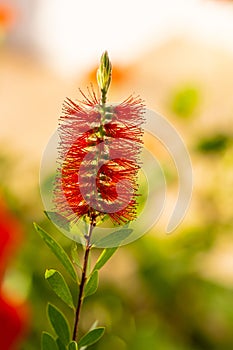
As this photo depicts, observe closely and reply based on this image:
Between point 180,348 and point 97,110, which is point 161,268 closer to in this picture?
point 180,348

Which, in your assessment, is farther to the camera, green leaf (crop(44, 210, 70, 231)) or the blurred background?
the blurred background

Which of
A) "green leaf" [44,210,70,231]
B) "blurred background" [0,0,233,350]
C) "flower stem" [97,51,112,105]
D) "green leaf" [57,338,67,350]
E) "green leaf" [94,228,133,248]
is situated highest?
"blurred background" [0,0,233,350]

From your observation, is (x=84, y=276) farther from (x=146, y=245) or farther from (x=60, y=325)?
(x=146, y=245)

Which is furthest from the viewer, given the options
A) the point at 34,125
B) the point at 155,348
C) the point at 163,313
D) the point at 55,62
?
the point at 55,62

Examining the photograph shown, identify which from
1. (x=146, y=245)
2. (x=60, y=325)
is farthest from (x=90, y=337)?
(x=146, y=245)

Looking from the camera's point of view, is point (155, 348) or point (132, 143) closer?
point (132, 143)

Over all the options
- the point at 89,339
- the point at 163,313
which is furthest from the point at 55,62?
the point at 89,339

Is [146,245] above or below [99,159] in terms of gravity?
above
